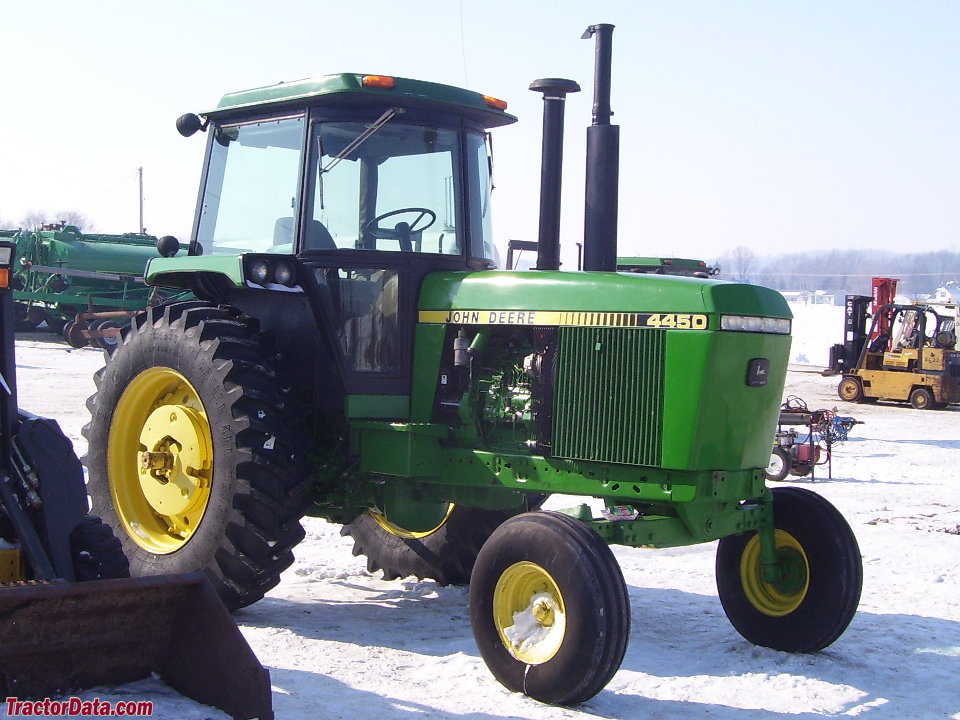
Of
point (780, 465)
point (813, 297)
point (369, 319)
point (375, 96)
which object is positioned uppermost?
point (813, 297)

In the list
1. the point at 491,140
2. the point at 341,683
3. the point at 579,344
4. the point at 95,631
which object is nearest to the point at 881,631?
the point at 579,344

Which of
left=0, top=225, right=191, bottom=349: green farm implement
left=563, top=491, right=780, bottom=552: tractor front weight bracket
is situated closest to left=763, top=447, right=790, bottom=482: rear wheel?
left=563, top=491, right=780, bottom=552: tractor front weight bracket

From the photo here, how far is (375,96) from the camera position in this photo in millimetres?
5793

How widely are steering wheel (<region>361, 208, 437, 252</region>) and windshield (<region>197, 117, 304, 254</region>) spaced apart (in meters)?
0.41

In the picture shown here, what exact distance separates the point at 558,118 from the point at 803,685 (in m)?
3.01

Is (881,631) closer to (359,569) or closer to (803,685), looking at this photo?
(803,685)

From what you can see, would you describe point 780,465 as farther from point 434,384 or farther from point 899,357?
point 899,357

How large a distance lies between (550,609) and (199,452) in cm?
210

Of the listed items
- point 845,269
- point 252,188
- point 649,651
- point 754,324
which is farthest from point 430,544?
point 845,269

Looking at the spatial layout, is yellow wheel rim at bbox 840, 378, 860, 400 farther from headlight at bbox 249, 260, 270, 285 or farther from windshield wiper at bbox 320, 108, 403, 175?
headlight at bbox 249, 260, 270, 285

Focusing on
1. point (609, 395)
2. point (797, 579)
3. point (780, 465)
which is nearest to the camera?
point (609, 395)

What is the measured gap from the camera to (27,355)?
2134 centimetres

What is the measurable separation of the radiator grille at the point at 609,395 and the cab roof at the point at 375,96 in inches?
57.6

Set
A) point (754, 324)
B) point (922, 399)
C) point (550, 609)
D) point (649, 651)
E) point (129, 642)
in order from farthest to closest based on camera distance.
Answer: point (922, 399), point (649, 651), point (754, 324), point (550, 609), point (129, 642)
